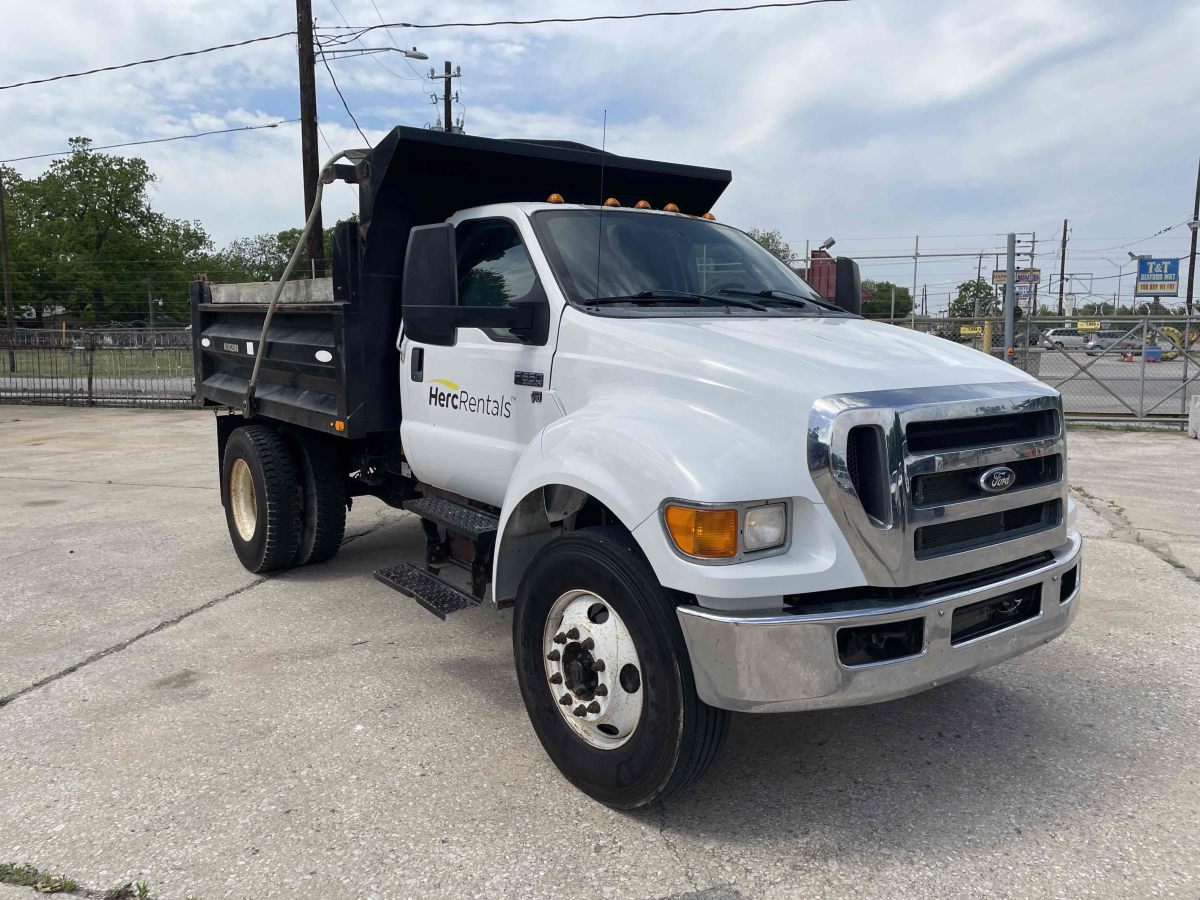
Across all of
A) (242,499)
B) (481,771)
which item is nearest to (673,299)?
(481,771)

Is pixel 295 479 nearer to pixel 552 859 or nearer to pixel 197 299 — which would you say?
pixel 197 299

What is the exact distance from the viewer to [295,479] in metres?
5.92

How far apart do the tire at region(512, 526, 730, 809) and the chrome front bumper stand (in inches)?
4.4

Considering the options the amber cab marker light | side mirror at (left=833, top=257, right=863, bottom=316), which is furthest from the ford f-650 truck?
side mirror at (left=833, top=257, right=863, bottom=316)

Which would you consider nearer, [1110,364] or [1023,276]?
[1110,364]

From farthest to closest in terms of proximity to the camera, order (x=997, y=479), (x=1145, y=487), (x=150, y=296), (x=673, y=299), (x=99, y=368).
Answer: (x=150, y=296), (x=99, y=368), (x=1145, y=487), (x=673, y=299), (x=997, y=479)

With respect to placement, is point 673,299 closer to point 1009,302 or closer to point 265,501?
point 265,501

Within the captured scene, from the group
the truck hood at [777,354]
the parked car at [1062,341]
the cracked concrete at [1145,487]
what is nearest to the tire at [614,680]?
the truck hood at [777,354]

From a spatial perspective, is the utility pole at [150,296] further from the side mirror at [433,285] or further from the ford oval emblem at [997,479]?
the ford oval emblem at [997,479]

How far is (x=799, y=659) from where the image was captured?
2.65 metres

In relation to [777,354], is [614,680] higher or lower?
lower

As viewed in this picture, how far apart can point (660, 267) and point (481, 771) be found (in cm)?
224

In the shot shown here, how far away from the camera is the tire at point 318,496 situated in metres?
5.87

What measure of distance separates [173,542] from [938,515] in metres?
6.03
